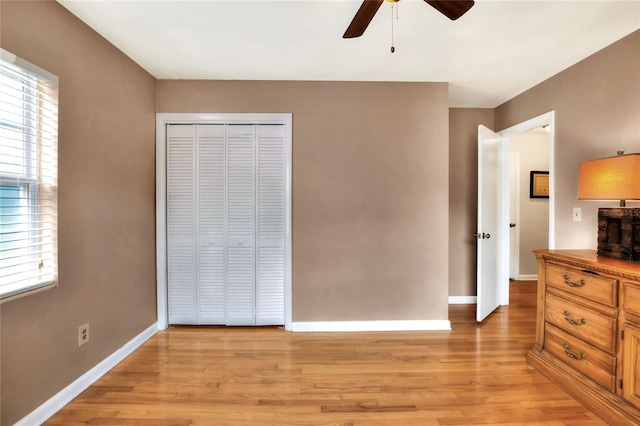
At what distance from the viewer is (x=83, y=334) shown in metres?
1.96

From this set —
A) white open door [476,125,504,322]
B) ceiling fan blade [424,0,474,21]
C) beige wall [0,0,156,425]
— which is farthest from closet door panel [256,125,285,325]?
white open door [476,125,504,322]

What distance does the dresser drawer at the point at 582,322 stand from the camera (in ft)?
5.60

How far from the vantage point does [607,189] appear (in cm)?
178

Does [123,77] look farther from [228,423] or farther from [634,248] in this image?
[634,248]

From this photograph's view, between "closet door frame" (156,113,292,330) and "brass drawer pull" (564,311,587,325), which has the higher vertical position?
"closet door frame" (156,113,292,330)

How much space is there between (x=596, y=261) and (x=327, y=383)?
189cm

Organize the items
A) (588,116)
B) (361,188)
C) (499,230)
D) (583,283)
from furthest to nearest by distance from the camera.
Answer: (499,230) → (361,188) → (588,116) → (583,283)

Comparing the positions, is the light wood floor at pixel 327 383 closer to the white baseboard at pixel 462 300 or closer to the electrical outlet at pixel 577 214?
the white baseboard at pixel 462 300

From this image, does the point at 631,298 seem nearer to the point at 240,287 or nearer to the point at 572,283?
the point at 572,283

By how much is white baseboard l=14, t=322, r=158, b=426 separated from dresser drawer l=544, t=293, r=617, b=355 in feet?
10.8

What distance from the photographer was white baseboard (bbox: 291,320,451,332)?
2820 millimetres

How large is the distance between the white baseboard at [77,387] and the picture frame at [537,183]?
5.48 metres

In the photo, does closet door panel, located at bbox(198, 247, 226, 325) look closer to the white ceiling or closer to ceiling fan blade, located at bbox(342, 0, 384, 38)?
the white ceiling

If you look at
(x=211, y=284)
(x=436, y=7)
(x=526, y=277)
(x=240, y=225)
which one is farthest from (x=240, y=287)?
(x=526, y=277)
